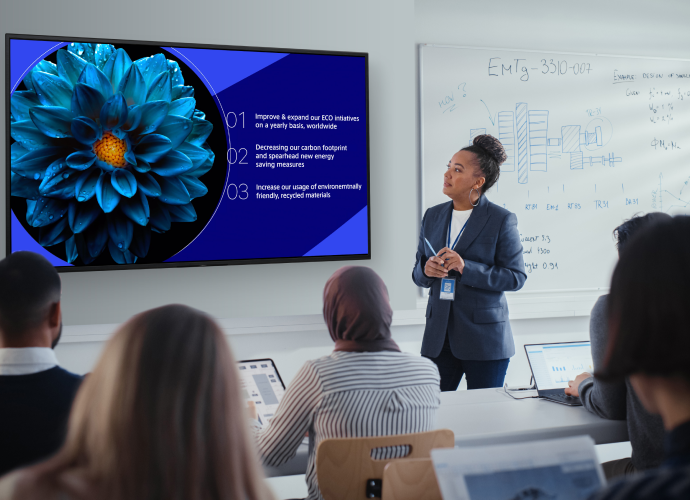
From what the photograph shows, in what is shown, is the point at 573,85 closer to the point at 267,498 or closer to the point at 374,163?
the point at 374,163

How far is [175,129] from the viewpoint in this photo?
9.60 feet

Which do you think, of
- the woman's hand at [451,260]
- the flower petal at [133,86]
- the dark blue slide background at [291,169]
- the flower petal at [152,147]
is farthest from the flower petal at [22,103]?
the woman's hand at [451,260]

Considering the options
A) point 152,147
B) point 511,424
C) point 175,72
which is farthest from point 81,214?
point 511,424

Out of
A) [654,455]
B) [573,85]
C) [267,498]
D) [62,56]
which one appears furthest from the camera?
[573,85]

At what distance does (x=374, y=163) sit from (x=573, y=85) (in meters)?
1.56

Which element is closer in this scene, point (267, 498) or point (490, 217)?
point (267, 498)

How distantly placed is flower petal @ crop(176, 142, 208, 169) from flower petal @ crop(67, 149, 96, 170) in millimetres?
402

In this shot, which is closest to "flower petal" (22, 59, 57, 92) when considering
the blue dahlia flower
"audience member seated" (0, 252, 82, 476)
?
the blue dahlia flower

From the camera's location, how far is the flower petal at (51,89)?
274 cm

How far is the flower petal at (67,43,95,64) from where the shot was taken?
2.78 metres

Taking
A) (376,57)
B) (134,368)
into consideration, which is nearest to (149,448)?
(134,368)

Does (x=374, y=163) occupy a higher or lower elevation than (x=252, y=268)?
higher

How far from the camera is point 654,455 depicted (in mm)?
1793

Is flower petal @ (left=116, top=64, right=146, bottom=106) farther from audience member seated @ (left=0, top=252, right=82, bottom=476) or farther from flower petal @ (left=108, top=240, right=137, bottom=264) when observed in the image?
audience member seated @ (left=0, top=252, right=82, bottom=476)
